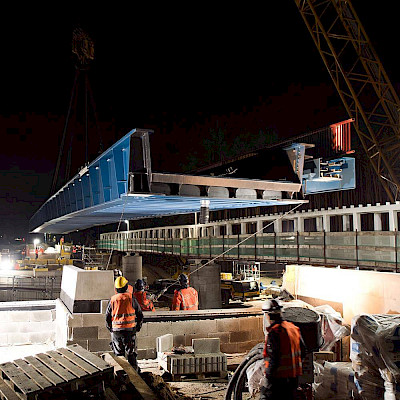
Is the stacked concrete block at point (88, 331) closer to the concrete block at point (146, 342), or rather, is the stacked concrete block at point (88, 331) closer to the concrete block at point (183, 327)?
the concrete block at point (146, 342)

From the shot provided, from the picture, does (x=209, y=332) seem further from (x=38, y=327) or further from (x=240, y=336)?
(x=38, y=327)

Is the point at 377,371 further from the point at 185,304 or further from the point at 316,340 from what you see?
the point at 185,304

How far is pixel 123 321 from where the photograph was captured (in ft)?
27.2

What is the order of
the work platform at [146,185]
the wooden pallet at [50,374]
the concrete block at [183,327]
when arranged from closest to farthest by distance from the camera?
1. the wooden pallet at [50,374]
2. the work platform at [146,185]
3. the concrete block at [183,327]

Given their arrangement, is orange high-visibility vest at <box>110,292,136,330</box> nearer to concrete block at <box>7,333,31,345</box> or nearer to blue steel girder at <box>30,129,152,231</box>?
blue steel girder at <box>30,129,152,231</box>

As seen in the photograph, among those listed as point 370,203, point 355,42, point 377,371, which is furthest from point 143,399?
point 355,42

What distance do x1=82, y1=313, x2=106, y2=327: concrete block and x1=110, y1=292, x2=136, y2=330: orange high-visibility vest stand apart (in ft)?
4.49

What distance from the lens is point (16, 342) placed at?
11484 mm

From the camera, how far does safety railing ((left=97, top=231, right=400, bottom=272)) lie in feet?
54.3

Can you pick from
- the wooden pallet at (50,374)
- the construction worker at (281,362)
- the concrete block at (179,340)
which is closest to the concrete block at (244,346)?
the concrete block at (179,340)

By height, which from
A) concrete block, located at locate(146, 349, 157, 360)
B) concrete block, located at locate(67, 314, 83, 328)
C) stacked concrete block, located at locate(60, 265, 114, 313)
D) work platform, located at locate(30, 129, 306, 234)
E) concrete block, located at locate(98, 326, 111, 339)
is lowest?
concrete block, located at locate(146, 349, 157, 360)

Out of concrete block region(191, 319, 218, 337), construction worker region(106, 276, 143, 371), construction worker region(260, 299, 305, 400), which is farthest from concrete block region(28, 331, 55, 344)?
construction worker region(260, 299, 305, 400)

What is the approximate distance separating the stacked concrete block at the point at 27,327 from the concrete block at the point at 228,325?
15.4ft

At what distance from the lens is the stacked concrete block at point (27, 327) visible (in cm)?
Result: 1145
